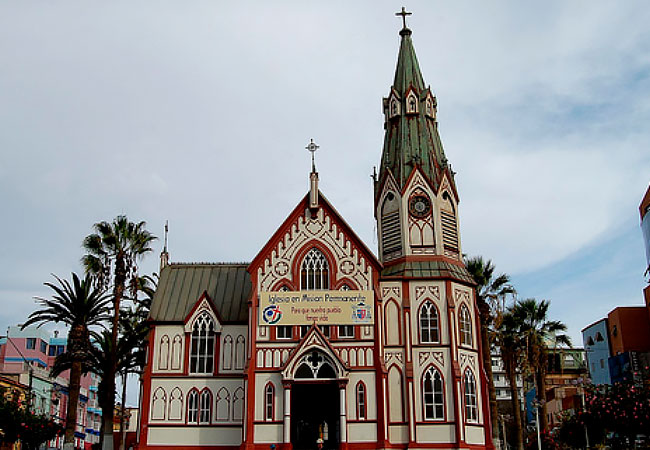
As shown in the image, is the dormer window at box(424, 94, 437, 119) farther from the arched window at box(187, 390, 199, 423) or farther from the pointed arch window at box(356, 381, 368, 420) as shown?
the arched window at box(187, 390, 199, 423)

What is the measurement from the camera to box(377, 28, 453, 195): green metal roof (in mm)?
43250

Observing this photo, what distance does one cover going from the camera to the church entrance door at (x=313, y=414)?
129 feet

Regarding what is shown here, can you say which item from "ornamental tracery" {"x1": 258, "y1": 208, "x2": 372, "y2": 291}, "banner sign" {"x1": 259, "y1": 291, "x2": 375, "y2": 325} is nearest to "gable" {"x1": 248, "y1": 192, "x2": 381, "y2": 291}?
"ornamental tracery" {"x1": 258, "y1": 208, "x2": 372, "y2": 291}

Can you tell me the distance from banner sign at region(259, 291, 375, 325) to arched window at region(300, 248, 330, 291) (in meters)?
0.66

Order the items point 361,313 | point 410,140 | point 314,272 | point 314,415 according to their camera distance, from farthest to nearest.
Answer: point 410,140, point 314,415, point 314,272, point 361,313

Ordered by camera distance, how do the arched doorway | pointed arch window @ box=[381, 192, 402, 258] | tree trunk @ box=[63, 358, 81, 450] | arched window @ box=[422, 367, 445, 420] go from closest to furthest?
arched window @ box=[422, 367, 445, 420] < tree trunk @ box=[63, 358, 81, 450] < the arched doorway < pointed arch window @ box=[381, 192, 402, 258]

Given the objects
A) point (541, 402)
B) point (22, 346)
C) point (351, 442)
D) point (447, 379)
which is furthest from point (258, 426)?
point (22, 346)

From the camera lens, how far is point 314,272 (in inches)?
1543

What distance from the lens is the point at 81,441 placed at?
9244cm

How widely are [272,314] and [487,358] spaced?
586 inches

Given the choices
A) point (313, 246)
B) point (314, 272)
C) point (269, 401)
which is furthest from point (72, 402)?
point (313, 246)

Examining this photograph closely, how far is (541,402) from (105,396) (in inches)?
1064

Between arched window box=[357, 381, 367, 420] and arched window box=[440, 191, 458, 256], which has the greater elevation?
arched window box=[440, 191, 458, 256]

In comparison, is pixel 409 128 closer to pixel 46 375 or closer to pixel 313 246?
pixel 313 246
